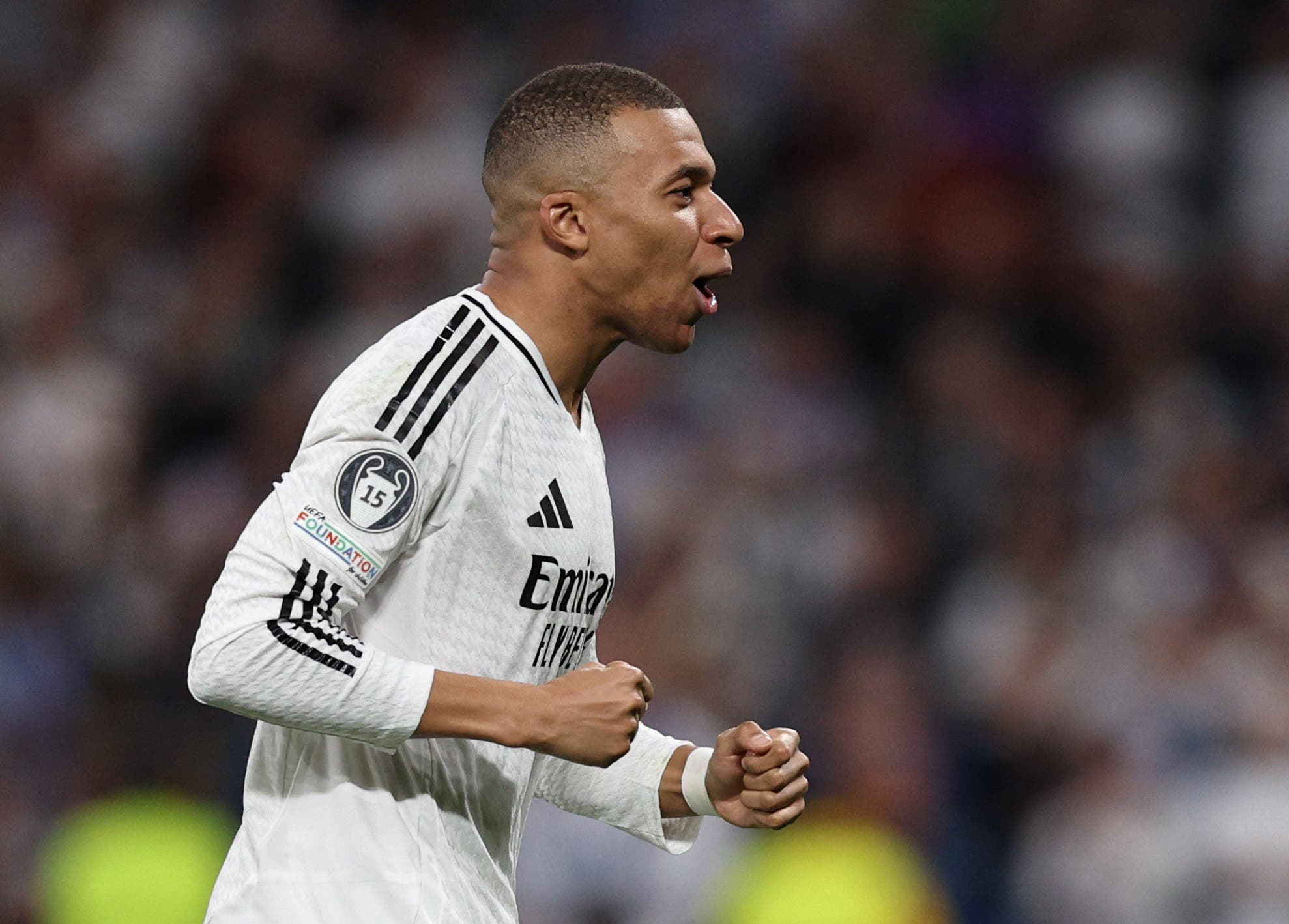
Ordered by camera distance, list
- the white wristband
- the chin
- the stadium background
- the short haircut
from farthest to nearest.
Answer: the stadium background
the white wristband
the chin
the short haircut

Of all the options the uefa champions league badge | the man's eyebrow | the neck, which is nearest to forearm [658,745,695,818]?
the neck

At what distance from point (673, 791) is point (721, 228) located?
1118 millimetres

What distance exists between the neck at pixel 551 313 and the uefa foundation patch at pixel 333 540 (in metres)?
0.61

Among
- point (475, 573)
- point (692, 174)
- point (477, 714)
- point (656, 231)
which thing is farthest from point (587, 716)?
point (692, 174)

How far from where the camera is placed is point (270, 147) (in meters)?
9.27

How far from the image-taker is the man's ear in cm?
317

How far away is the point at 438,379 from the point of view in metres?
2.91

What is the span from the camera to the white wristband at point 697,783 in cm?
345

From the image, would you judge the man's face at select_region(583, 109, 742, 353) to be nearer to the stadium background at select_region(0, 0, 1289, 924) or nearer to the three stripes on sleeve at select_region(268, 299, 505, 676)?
the three stripes on sleeve at select_region(268, 299, 505, 676)

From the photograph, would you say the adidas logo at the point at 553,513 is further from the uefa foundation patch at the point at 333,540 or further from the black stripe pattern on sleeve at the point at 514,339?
the uefa foundation patch at the point at 333,540

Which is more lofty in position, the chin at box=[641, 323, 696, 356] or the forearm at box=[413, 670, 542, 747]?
the chin at box=[641, 323, 696, 356]

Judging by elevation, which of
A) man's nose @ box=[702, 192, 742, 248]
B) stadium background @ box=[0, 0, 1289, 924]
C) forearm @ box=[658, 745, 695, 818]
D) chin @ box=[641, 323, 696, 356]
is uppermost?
stadium background @ box=[0, 0, 1289, 924]

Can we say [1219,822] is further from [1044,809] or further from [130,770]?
[130,770]

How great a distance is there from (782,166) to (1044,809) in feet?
12.1
